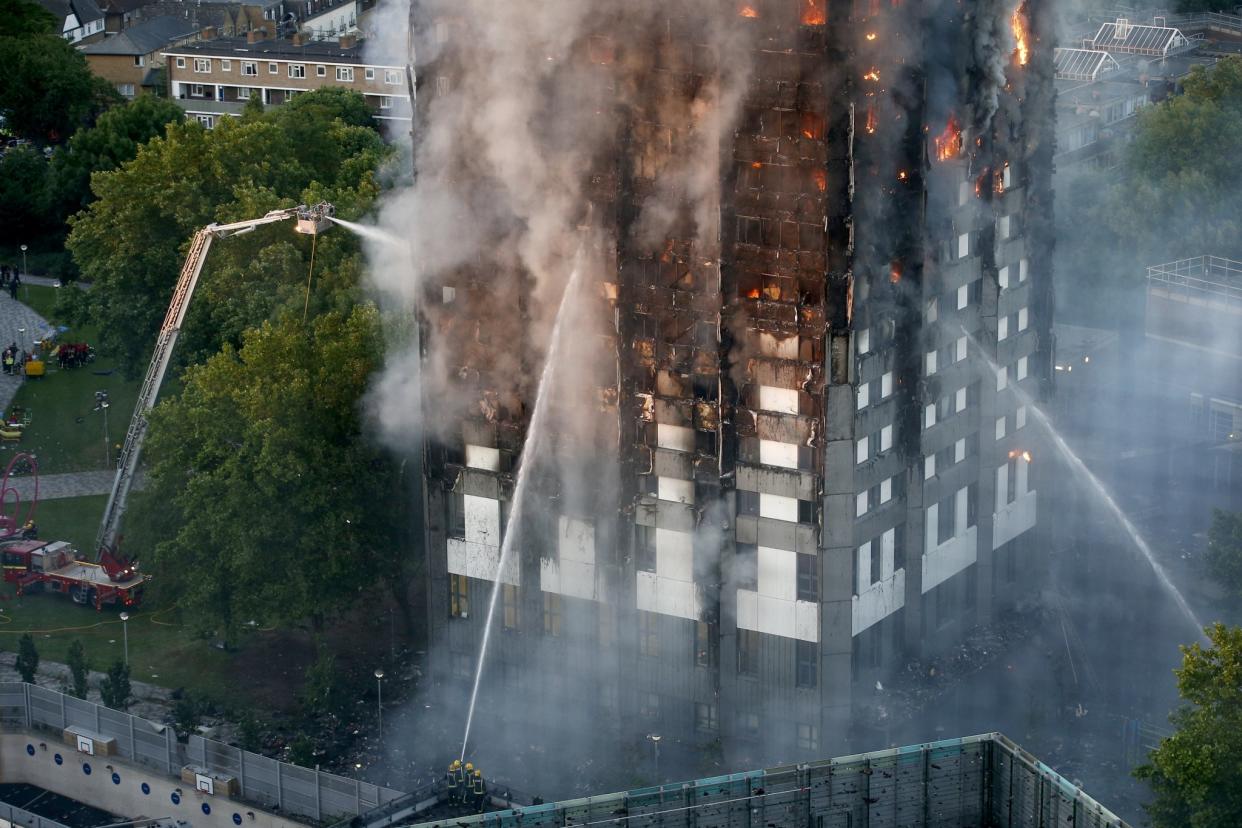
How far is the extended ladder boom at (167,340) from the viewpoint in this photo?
10719cm

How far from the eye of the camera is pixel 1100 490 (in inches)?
4370

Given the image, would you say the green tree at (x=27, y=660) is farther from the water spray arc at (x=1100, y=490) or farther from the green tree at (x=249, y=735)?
the water spray arc at (x=1100, y=490)

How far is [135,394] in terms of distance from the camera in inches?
5128

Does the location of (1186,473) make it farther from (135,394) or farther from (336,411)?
(135,394)

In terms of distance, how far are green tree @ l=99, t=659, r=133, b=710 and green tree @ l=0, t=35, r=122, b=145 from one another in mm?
88645

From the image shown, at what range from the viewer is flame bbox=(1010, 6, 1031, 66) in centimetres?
9269

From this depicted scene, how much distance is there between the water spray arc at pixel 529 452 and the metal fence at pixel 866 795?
82.5ft

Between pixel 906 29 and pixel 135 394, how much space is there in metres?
58.5

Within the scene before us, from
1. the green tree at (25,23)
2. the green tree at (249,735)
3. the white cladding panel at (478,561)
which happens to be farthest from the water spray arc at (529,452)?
the green tree at (25,23)

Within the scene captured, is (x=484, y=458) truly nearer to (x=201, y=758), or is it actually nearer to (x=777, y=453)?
(x=777, y=453)

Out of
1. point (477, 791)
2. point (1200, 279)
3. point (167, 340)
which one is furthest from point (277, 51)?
point (477, 791)

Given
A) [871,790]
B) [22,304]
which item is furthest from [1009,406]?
[22,304]

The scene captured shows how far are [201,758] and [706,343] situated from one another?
22.6m

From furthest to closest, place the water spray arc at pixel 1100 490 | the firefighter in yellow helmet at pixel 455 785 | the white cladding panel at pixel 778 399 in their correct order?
the water spray arc at pixel 1100 490, the white cladding panel at pixel 778 399, the firefighter in yellow helmet at pixel 455 785
